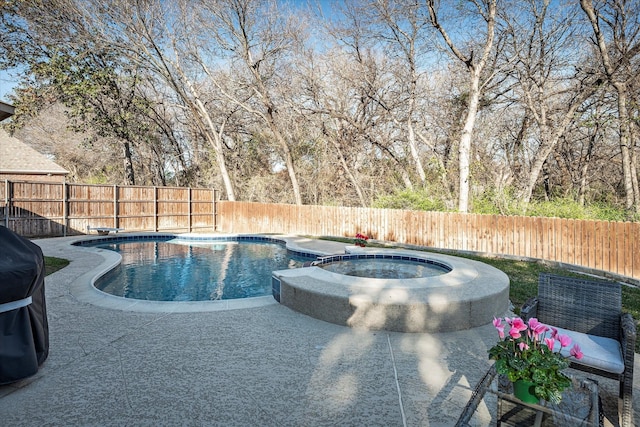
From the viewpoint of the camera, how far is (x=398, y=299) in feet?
12.6

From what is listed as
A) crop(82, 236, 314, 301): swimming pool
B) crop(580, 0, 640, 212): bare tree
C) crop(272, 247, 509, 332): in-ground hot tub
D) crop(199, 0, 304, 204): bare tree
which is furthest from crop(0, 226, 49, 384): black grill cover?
crop(199, 0, 304, 204): bare tree

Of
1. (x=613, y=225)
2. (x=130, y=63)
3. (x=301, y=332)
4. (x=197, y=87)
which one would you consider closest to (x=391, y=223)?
(x=613, y=225)

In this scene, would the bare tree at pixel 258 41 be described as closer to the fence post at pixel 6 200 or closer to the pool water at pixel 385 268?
the fence post at pixel 6 200

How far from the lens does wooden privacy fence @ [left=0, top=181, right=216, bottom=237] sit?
1111cm

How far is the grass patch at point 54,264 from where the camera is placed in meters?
6.19

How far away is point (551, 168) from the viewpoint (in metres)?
14.4

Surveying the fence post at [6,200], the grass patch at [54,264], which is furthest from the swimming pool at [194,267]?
the fence post at [6,200]

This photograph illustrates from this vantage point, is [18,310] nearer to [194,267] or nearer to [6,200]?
[194,267]

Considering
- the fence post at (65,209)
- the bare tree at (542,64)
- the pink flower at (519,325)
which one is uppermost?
the bare tree at (542,64)

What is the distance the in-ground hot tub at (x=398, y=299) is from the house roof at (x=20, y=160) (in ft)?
53.5

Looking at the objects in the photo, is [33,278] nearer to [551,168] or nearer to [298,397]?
[298,397]

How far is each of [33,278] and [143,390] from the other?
1.13 meters

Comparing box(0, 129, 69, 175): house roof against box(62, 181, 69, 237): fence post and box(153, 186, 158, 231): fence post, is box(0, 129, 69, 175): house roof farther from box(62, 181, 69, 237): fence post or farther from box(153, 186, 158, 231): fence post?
box(153, 186, 158, 231): fence post

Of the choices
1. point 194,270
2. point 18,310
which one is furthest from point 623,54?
point 18,310
